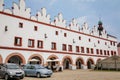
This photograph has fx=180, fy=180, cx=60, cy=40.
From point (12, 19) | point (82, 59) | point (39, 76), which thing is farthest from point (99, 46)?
point (39, 76)

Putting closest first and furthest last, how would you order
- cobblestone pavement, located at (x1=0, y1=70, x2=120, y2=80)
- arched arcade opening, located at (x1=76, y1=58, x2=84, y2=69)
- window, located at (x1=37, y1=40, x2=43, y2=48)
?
cobblestone pavement, located at (x1=0, y1=70, x2=120, y2=80), window, located at (x1=37, y1=40, x2=43, y2=48), arched arcade opening, located at (x1=76, y1=58, x2=84, y2=69)

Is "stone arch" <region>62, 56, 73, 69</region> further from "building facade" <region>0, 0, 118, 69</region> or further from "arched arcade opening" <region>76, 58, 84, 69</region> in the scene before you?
"arched arcade opening" <region>76, 58, 84, 69</region>

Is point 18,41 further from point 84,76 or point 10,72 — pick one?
point 84,76

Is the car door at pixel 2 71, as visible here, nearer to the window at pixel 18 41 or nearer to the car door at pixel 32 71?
the car door at pixel 32 71

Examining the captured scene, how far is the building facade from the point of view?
30141mm

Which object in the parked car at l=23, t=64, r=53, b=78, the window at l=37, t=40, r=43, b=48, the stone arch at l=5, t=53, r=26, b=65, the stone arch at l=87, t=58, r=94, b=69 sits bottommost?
the parked car at l=23, t=64, r=53, b=78

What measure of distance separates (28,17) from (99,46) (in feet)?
86.9

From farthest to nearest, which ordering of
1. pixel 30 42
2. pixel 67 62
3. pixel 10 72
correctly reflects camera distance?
pixel 67 62
pixel 30 42
pixel 10 72

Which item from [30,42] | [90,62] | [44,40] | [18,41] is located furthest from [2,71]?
[90,62]

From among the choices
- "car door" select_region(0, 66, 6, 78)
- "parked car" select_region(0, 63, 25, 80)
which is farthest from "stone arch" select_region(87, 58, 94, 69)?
"car door" select_region(0, 66, 6, 78)

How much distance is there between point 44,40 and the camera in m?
36.2

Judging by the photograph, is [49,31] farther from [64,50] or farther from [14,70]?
[14,70]

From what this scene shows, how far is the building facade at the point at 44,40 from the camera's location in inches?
1187

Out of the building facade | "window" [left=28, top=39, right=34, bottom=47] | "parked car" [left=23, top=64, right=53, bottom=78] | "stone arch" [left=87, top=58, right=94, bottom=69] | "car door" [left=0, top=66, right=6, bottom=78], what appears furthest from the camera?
"stone arch" [left=87, top=58, right=94, bottom=69]
